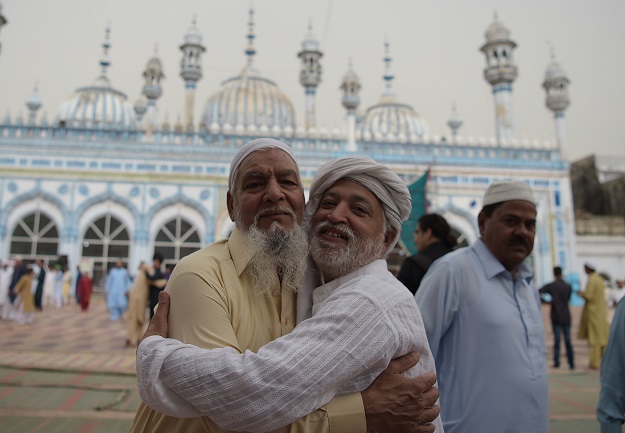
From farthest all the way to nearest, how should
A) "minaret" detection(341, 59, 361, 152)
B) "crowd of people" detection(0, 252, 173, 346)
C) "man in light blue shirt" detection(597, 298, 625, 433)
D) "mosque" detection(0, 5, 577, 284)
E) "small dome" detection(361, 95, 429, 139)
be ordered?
"small dome" detection(361, 95, 429, 139) < "minaret" detection(341, 59, 361, 152) < "mosque" detection(0, 5, 577, 284) < "crowd of people" detection(0, 252, 173, 346) < "man in light blue shirt" detection(597, 298, 625, 433)

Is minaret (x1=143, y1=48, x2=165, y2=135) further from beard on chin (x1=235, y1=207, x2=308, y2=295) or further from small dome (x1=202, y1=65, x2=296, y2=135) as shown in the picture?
beard on chin (x1=235, y1=207, x2=308, y2=295)

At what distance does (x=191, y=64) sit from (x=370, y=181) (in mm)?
18633

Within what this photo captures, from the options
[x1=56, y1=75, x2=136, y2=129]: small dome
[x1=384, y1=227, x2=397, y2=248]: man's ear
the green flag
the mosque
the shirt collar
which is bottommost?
the shirt collar

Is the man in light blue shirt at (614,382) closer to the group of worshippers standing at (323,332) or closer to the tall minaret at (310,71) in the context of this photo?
the group of worshippers standing at (323,332)

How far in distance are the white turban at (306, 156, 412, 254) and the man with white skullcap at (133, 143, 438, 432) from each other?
128 millimetres

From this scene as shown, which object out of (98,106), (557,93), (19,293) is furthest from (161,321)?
(98,106)

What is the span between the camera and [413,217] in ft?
25.5

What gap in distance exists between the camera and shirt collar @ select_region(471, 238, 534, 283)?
2.13m

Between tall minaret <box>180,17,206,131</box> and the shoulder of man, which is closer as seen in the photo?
the shoulder of man

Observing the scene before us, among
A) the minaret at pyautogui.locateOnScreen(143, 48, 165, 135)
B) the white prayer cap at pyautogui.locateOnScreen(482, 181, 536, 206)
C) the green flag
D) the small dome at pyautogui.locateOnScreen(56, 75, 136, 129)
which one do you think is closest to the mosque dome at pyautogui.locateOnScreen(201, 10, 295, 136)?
the minaret at pyautogui.locateOnScreen(143, 48, 165, 135)

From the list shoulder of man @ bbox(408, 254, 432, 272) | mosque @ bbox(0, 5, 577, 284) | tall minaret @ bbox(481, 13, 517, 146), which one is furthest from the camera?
tall minaret @ bbox(481, 13, 517, 146)

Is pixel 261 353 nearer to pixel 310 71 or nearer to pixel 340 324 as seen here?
pixel 340 324

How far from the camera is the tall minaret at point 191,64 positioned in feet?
60.7

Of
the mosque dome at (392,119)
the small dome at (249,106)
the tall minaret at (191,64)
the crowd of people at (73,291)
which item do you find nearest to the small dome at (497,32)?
the mosque dome at (392,119)
